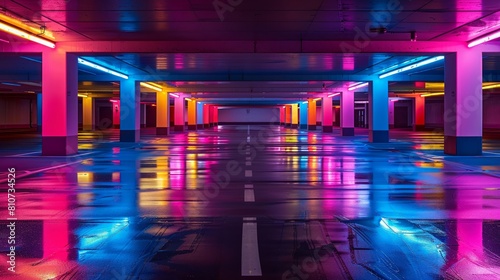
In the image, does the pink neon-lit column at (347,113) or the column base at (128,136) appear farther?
the pink neon-lit column at (347,113)

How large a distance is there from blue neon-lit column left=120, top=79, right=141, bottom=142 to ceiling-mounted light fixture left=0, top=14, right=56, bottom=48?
1483cm

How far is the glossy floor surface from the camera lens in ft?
18.7

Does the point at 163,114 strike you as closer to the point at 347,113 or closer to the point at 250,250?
the point at 347,113

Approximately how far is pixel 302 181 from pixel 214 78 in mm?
20575

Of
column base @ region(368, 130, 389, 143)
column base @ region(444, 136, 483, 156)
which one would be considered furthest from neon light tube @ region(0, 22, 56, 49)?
column base @ region(368, 130, 389, 143)

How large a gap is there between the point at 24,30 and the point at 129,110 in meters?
18.9

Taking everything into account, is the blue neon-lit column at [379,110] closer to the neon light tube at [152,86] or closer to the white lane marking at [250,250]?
the neon light tube at [152,86]

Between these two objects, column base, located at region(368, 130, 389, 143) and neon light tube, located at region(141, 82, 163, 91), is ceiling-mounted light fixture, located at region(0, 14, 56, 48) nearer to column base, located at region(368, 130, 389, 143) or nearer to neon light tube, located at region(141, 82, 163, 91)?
neon light tube, located at region(141, 82, 163, 91)

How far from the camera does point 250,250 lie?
252 inches

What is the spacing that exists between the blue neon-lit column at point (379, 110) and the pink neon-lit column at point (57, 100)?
761 inches

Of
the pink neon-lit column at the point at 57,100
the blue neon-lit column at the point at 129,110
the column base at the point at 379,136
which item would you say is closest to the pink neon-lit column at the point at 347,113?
the column base at the point at 379,136

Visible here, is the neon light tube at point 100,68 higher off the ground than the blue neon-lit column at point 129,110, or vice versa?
the neon light tube at point 100,68

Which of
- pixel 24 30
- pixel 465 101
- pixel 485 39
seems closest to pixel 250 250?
pixel 24 30

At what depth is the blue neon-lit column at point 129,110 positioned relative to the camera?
114ft
